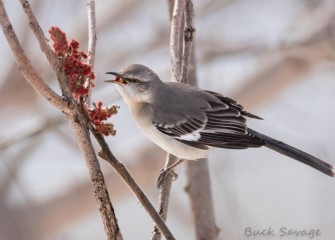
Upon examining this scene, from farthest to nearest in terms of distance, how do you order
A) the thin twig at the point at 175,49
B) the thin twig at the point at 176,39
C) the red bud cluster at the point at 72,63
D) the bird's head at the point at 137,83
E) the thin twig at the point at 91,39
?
1. the bird's head at the point at 137,83
2. the thin twig at the point at 176,39
3. the thin twig at the point at 175,49
4. the thin twig at the point at 91,39
5. the red bud cluster at the point at 72,63

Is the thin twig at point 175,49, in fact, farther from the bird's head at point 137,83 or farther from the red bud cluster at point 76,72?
the red bud cluster at point 76,72

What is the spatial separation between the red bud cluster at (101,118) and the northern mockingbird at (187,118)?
1.22 metres

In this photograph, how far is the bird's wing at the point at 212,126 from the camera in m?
3.19

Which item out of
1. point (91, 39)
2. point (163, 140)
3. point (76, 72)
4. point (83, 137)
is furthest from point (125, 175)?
point (163, 140)

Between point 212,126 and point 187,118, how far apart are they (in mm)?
135

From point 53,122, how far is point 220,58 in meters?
1.35

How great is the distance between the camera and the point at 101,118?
6.26 feet

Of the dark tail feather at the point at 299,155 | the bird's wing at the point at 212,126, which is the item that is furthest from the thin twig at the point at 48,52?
the dark tail feather at the point at 299,155

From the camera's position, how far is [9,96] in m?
4.70

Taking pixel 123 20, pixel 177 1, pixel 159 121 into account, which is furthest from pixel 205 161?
pixel 123 20

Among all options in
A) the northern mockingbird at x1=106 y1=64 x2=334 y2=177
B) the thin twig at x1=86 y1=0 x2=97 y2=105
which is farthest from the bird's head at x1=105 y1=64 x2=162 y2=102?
the thin twig at x1=86 y1=0 x2=97 y2=105

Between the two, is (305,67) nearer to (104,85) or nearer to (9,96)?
(104,85)

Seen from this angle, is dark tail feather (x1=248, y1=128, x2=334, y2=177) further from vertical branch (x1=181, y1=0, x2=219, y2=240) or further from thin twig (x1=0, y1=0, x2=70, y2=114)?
thin twig (x1=0, y1=0, x2=70, y2=114)

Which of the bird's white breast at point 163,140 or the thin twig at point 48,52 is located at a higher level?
the thin twig at point 48,52
